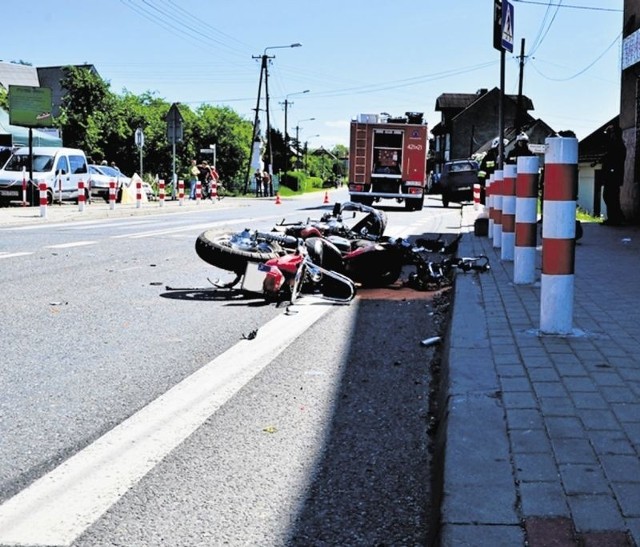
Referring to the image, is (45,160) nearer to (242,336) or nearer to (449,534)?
(242,336)

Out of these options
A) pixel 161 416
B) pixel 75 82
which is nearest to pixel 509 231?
pixel 161 416

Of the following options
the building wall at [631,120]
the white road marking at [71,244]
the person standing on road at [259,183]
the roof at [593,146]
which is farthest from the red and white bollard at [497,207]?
the person standing on road at [259,183]

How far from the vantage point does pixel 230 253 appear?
8344 millimetres

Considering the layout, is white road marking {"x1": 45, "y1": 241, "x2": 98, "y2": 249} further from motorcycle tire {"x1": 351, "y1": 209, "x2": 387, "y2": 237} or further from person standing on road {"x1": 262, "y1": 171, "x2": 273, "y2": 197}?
person standing on road {"x1": 262, "y1": 171, "x2": 273, "y2": 197}

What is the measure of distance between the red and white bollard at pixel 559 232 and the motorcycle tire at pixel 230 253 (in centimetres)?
346

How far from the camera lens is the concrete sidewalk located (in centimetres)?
253

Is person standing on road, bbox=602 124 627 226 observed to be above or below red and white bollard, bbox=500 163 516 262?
above

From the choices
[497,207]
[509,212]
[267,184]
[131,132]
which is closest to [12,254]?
[509,212]

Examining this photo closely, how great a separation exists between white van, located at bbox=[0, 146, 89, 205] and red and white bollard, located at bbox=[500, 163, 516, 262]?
2059cm

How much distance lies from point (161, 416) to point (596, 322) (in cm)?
320

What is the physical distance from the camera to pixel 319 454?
360 cm

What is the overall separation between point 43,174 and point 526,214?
79.3ft

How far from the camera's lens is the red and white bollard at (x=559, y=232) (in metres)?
5.29

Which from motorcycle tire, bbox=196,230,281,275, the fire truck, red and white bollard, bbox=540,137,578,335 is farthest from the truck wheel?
red and white bollard, bbox=540,137,578,335
